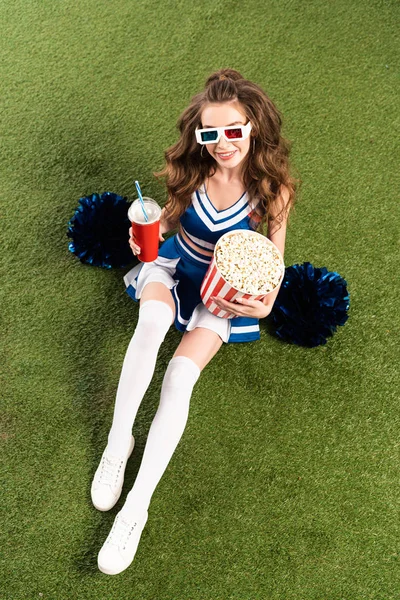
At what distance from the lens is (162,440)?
188 cm

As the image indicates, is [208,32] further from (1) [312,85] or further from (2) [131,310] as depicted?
(2) [131,310]

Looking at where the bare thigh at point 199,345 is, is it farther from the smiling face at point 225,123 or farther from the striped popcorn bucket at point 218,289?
the smiling face at point 225,123

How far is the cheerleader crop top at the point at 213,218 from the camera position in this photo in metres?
2.01

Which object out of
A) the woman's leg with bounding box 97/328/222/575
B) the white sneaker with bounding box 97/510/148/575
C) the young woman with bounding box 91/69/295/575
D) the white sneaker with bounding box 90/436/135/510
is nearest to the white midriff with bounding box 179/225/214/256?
the young woman with bounding box 91/69/295/575

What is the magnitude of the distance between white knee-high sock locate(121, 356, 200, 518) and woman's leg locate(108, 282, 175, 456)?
88 mm

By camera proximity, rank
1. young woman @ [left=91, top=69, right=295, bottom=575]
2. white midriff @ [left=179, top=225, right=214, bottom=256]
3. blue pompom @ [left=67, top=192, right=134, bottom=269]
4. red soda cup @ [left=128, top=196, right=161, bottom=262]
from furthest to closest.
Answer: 1. blue pompom @ [left=67, top=192, right=134, bottom=269]
2. white midriff @ [left=179, top=225, right=214, bottom=256]
3. young woman @ [left=91, top=69, right=295, bottom=575]
4. red soda cup @ [left=128, top=196, right=161, bottom=262]

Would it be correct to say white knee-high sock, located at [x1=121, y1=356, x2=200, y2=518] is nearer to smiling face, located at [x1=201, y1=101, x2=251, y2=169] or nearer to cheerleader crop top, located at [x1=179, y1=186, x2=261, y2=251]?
cheerleader crop top, located at [x1=179, y1=186, x2=261, y2=251]

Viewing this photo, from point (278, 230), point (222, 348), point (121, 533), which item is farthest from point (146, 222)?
point (121, 533)

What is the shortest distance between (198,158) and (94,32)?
4.98 ft

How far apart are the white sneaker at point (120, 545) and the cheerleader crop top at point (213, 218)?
89 centimetres

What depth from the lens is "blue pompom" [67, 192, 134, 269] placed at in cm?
240

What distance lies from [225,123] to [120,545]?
127 cm

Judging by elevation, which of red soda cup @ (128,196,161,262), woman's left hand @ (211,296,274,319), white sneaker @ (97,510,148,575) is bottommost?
white sneaker @ (97,510,148,575)

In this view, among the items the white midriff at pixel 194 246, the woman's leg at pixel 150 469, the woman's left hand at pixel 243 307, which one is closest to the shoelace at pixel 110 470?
the woman's leg at pixel 150 469
